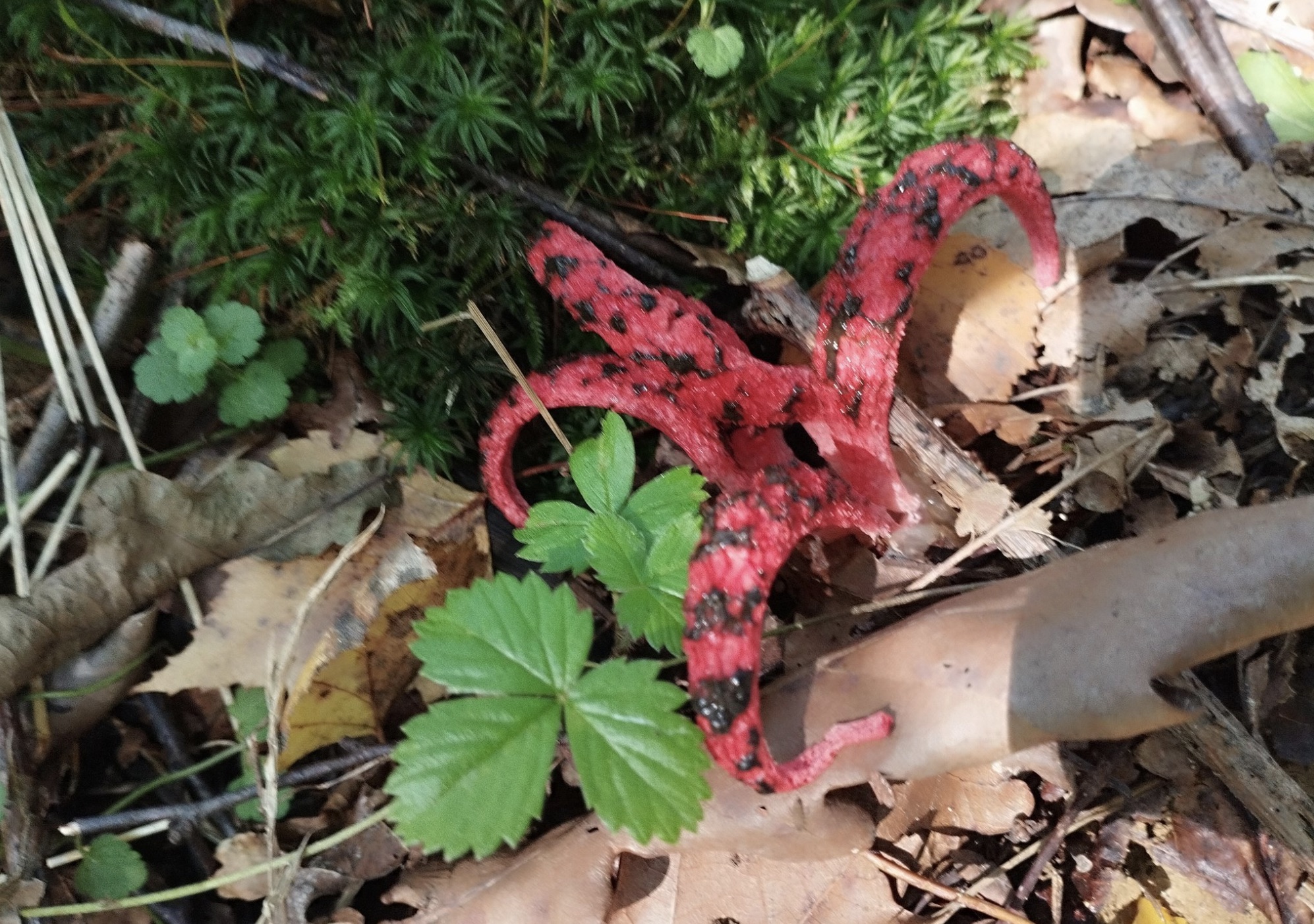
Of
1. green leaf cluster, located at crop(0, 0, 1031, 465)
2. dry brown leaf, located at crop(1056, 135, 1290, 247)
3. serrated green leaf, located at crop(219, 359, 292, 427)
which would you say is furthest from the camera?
dry brown leaf, located at crop(1056, 135, 1290, 247)

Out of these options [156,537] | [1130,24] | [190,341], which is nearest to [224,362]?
[190,341]

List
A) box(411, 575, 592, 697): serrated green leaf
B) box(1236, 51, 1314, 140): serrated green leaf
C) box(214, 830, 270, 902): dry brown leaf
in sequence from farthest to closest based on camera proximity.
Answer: box(1236, 51, 1314, 140): serrated green leaf
box(214, 830, 270, 902): dry brown leaf
box(411, 575, 592, 697): serrated green leaf

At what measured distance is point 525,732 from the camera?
6.75ft

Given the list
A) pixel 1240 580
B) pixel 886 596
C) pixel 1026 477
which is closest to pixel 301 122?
pixel 886 596

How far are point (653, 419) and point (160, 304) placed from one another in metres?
1.91

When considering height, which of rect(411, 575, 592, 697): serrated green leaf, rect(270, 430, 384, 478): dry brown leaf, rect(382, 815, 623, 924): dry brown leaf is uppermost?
rect(270, 430, 384, 478): dry brown leaf

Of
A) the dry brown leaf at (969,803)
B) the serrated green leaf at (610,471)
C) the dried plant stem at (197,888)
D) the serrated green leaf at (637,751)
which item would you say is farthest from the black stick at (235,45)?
the dry brown leaf at (969,803)

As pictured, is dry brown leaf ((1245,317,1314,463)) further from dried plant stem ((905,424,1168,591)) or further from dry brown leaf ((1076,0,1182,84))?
dry brown leaf ((1076,0,1182,84))

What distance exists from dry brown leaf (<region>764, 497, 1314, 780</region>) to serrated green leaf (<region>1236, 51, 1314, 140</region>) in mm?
2057

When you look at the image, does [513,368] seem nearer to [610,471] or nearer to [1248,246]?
[610,471]

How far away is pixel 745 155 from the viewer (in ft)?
9.80

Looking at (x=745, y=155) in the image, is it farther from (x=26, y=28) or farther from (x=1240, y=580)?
(x=26, y=28)

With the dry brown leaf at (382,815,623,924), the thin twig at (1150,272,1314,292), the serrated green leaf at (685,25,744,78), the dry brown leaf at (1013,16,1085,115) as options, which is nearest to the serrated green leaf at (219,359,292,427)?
the dry brown leaf at (382,815,623,924)

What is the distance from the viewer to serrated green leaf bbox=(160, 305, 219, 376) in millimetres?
2857
